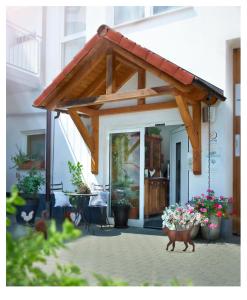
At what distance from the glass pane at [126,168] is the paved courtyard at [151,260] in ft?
4.03

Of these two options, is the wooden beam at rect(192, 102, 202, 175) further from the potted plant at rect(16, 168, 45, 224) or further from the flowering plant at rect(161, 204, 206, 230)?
the potted plant at rect(16, 168, 45, 224)

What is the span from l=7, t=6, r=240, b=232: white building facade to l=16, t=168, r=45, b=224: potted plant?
0.73 metres

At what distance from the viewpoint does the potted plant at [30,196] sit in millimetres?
7117

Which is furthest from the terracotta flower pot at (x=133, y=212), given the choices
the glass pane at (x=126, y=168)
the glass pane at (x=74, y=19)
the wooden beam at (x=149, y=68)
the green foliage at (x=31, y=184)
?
the glass pane at (x=74, y=19)

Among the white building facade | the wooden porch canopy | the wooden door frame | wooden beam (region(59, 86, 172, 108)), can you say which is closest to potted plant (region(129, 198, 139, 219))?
the white building facade

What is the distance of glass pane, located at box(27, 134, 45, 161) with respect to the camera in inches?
350

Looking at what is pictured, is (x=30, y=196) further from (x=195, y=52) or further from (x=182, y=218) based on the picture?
(x=195, y=52)

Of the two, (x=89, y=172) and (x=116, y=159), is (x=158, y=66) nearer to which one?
(x=116, y=159)

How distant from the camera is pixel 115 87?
645cm

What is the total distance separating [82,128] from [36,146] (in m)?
2.38

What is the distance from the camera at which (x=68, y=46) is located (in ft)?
28.2

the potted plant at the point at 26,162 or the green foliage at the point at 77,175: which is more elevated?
the potted plant at the point at 26,162

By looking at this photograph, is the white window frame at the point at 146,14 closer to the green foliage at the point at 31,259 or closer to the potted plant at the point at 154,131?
the potted plant at the point at 154,131
